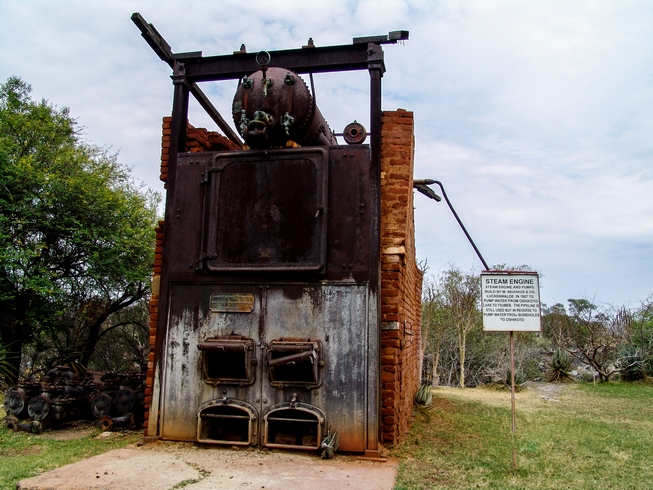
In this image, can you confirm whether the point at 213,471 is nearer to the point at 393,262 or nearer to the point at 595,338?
the point at 393,262

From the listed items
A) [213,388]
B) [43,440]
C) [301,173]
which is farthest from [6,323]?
[301,173]

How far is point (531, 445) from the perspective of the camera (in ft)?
20.3

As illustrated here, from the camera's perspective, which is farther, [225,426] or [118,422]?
[118,422]

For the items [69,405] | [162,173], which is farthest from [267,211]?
[69,405]

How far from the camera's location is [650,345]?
582 inches

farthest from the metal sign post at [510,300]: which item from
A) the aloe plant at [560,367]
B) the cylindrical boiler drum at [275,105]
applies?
the aloe plant at [560,367]

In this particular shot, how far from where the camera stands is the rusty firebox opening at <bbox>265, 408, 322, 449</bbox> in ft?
17.3

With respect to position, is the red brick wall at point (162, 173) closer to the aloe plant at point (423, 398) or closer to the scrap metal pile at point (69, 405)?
the scrap metal pile at point (69, 405)

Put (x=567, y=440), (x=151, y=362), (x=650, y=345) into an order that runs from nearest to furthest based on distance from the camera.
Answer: (x=151, y=362) → (x=567, y=440) → (x=650, y=345)

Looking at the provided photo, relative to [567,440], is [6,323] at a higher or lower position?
higher

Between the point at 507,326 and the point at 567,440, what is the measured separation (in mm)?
2507

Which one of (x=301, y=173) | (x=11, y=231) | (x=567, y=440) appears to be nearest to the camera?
(x=301, y=173)

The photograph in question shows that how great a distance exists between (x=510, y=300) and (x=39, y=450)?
557cm

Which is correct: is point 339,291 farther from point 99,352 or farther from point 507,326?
point 99,352
